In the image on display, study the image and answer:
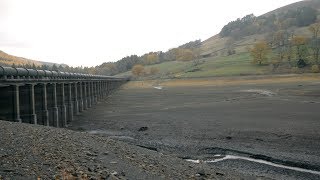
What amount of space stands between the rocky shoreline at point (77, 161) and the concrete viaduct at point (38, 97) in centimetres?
961

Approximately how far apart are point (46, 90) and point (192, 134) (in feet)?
56.0

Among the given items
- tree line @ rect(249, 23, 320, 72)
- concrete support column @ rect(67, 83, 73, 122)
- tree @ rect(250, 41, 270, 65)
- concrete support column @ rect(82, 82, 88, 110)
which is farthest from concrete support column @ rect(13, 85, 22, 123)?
tree @ rect(250, 41, 270, 65)

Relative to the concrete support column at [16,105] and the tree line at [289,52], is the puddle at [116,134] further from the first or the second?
the tree line at [289,52]

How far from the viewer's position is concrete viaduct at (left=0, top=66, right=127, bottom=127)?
93.0ft

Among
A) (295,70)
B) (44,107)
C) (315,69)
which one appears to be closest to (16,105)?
(44,107)

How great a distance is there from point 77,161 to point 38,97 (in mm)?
23340

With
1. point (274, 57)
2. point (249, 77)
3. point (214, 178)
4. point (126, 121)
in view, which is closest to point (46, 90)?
point (126, 121)

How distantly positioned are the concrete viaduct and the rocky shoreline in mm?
9610

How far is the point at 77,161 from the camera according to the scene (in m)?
13.7

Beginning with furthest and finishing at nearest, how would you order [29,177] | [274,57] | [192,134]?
1. [274,57]
2. [192,134]
3. [29,177]

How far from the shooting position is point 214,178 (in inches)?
592

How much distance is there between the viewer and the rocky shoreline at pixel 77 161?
11.8m

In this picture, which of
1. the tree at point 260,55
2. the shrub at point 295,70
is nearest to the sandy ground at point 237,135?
the shrub at point 295,70

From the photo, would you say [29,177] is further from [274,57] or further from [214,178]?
[274,57]
